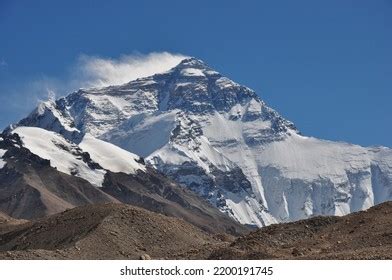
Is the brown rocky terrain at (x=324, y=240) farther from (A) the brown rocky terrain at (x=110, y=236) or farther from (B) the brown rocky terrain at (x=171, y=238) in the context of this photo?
(A) the brown rocky terrain at (x=110, y=236)

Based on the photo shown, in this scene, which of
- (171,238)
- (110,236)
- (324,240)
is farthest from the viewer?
(171,238)

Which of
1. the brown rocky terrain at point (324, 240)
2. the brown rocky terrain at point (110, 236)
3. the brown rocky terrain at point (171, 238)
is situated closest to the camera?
the brown rocky terrain at point (324, 240)

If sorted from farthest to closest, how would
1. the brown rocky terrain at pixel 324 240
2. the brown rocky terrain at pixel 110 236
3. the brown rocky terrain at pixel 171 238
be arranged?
the brown rocky terrain at pixel 110 236 < the brown rocky terrain at pixel 171 238 < the brown rocky terrain at pixel 324 240

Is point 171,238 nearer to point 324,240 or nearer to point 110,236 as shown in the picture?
point 110,236

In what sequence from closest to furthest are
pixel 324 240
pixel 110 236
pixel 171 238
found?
pixel 324 240
pixel 110 236
pixel 171 238

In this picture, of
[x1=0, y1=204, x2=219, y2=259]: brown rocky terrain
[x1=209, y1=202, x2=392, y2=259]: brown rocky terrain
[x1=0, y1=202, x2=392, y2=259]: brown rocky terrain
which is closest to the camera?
[x1=209, y1=202, x2=392, y2=259]: brown rocky terrain

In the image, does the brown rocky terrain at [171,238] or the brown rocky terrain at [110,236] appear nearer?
the brown rocky terrain at [171,238]

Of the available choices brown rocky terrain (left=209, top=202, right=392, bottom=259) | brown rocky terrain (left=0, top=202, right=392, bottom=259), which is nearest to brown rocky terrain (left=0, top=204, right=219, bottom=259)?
brown rocky terrain (left=0, top=202, right=392, bottom=259)

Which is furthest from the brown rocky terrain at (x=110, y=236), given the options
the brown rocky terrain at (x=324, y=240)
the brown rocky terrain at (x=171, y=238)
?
the brown rocky terrain at (x=324, y=240)

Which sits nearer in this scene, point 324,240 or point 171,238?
point 324,240

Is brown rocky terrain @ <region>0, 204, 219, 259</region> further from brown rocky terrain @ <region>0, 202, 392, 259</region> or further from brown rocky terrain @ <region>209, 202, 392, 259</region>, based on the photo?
brown rocky terrain @ <region>209, 202, 392, 259</region>

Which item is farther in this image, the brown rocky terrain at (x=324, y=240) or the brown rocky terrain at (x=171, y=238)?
the brown rocky terrain at (x=171, y=238)

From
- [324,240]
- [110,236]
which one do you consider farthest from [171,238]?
[324,240]
